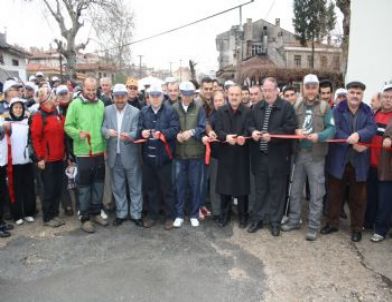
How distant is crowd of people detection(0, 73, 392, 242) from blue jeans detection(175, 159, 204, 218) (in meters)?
0.02

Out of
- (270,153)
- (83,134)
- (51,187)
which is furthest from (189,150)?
(51,187)

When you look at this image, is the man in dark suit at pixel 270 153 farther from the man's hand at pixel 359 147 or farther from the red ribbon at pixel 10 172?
the red ribbon at pixel 10 172

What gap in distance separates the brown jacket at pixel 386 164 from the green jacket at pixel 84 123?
12.9ft

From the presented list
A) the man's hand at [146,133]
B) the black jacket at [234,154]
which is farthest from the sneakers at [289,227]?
the man's hand at [146,133]

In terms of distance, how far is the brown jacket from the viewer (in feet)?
16.8

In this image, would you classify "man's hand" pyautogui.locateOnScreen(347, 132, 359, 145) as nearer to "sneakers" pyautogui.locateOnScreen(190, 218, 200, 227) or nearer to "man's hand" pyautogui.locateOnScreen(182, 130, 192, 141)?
"man's hand" pyautogui.locateOnScreen(182, 130, 192, 141)

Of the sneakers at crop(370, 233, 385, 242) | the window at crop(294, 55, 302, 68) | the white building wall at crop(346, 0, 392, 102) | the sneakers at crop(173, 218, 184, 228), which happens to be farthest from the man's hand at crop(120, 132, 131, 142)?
the window at crop(294, 55, 302, 68)

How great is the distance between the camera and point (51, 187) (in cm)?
598

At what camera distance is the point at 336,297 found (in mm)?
3943

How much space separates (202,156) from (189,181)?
0.45 m

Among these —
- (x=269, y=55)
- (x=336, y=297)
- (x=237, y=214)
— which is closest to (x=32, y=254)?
(x=237, y=214)

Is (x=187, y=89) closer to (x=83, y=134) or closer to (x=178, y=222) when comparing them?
(x=83, y=134)

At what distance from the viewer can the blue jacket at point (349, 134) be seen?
5176 millimetres

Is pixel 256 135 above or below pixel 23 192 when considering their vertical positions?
above
